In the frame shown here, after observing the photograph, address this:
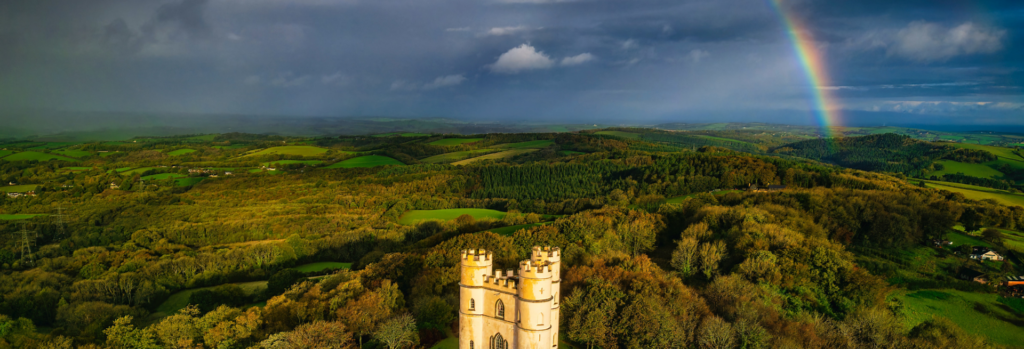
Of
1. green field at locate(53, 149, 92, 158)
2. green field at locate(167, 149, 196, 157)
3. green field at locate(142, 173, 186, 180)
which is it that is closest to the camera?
green field at locate(142, 173, 186, 180)

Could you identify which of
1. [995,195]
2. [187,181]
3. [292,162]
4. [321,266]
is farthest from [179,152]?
[995,195]

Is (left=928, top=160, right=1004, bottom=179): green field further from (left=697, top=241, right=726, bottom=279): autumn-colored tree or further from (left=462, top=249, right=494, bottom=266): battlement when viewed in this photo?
(left=462, top=249, right=494, bottom=266): battlement

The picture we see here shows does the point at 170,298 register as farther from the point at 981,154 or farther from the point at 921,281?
the point at 981,154

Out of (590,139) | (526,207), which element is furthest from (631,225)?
(590,139)

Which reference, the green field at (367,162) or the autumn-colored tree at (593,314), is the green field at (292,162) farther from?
the autumn-colored tree at (593,314)

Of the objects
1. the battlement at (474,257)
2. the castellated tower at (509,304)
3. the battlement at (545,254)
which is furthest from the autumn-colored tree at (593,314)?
the battlement at (474,257)

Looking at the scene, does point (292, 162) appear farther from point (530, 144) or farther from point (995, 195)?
point (995, 195)

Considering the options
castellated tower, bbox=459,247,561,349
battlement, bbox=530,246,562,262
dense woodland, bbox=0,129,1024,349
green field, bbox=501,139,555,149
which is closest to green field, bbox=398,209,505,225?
dense woodland, bbox=0,129,1024,349
